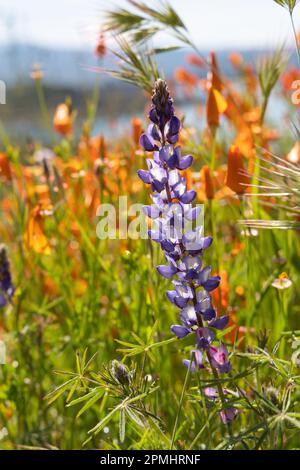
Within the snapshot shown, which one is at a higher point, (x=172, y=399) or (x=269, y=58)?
→ (x=269, y=58)

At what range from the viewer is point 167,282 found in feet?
4.18

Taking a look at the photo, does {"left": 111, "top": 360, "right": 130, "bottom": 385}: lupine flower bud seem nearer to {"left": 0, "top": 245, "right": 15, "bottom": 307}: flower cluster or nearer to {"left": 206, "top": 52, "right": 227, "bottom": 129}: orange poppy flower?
{"left": 0, "top": 245, "right": 15, "bottom": 307}: flower cluster

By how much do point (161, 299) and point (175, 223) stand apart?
18.7 inches

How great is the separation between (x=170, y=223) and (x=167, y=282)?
0.44 m

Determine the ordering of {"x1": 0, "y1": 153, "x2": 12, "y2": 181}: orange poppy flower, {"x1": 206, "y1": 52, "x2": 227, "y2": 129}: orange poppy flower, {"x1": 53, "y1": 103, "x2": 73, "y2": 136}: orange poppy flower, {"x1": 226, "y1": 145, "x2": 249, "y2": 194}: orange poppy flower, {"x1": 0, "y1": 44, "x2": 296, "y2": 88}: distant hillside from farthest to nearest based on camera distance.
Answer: {"x1": 0, "y1": 44, "x2": 296, "y2": 88}: distant hillside < {"x1": 53, "y1": 103, "x2": 73, "y2": 136}: orange poppy flower < {"x1": 0, "y1": 153, "x2": 12, "y2": 181}: orange poppy flower < {"x1": 206, "y1": 52, "x2": 227, "y2": 129}: orange poppy flower < {"x1": 226, "y1": 145, "x2": 249, "y2": 194}: orange poppy flower

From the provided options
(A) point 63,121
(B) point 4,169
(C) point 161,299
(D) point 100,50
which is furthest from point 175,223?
(D) point 100,50

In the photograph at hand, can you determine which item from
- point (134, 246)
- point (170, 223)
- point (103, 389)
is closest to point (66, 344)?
point (134, 246)

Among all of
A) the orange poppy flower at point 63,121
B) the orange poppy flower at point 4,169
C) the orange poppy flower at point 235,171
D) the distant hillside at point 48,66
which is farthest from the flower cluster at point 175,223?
the distant hillside at point 48,66

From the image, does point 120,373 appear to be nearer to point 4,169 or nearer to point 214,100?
point 214,100

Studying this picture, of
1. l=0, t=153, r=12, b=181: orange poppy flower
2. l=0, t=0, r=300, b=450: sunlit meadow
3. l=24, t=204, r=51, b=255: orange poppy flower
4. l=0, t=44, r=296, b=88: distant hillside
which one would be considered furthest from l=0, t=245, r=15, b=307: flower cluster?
l=0, t=44, r=296, b=88: distant hillside

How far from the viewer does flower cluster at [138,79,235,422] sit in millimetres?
851

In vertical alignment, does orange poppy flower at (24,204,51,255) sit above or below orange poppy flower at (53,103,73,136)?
below

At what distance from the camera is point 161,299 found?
1307 mm
